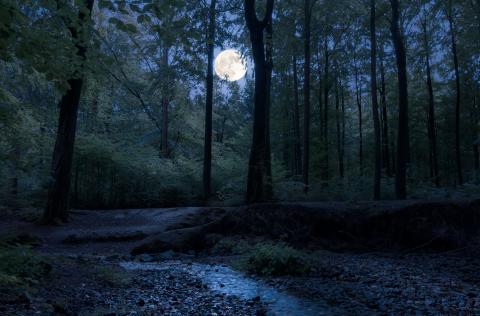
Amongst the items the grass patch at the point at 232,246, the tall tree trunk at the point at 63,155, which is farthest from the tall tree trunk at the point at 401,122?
the tall tree trunk at the point at 63,155

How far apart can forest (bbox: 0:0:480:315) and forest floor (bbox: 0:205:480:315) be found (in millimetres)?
43

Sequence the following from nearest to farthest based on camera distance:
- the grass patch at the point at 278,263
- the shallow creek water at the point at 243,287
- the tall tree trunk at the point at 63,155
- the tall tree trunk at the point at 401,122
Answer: the shallow creek water at the point at 243,287
the grass patch at the point at 278,263
the tall tree trunk at the point at 63,155
the tall tree trunk at the point at 401,122

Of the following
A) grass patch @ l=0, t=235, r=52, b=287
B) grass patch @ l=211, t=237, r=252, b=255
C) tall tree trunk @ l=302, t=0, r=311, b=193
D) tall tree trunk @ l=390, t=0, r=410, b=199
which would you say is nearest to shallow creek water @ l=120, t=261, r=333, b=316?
grass patch @ l=211, t=237, r=252, b=255

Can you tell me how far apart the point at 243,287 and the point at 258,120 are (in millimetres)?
7786

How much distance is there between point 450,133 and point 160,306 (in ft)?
107

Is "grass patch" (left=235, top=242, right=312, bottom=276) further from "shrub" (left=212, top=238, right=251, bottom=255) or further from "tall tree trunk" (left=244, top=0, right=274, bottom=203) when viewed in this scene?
"tall tree trunk" (left=244, top=0, right=274, bottom=203)

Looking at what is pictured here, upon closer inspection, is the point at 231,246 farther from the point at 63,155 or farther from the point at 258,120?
the point at 63,155

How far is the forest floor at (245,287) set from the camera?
4.85m

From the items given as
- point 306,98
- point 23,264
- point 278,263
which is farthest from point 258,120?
point 23,264

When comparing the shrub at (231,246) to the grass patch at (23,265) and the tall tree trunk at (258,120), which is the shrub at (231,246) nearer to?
the tall tree trunk at (258,120)

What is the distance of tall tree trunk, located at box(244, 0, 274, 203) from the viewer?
519 inches

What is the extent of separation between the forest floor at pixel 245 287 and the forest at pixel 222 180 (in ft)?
0.14

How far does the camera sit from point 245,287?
6.64 meters

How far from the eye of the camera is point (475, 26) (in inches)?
917
